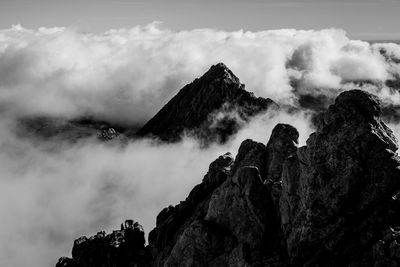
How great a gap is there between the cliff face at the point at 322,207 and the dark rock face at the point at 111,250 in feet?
119

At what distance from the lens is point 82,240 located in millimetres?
118938

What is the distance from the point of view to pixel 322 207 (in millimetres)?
56375

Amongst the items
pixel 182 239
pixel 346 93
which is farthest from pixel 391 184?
→ pixel 182 239

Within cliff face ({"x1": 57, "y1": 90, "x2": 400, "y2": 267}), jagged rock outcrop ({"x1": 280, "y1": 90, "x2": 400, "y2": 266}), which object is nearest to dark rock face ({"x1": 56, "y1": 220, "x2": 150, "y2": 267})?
cliff face ({"x1": 57, "y1": 90, "x2": 400, "y2": 267})

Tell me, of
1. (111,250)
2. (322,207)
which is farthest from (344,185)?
(111,250)

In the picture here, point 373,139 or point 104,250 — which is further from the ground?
point 104,250

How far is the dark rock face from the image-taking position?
357ft

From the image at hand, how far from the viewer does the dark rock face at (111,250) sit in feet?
357

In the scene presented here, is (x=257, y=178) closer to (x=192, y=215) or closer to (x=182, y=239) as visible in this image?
(x=182, y=239)

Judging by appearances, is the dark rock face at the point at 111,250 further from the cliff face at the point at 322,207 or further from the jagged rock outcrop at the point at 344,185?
the jagged rock outcrop at the point at 344,185

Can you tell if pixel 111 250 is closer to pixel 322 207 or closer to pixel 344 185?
pixel 322 207

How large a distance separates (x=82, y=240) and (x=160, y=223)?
32802mm

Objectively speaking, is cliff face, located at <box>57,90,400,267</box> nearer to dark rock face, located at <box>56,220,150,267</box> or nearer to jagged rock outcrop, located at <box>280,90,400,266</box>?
jagged rock outcrop, located at <box>280,90,400,266</box>

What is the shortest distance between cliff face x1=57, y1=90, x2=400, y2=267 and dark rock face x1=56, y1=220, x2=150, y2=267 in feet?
119
